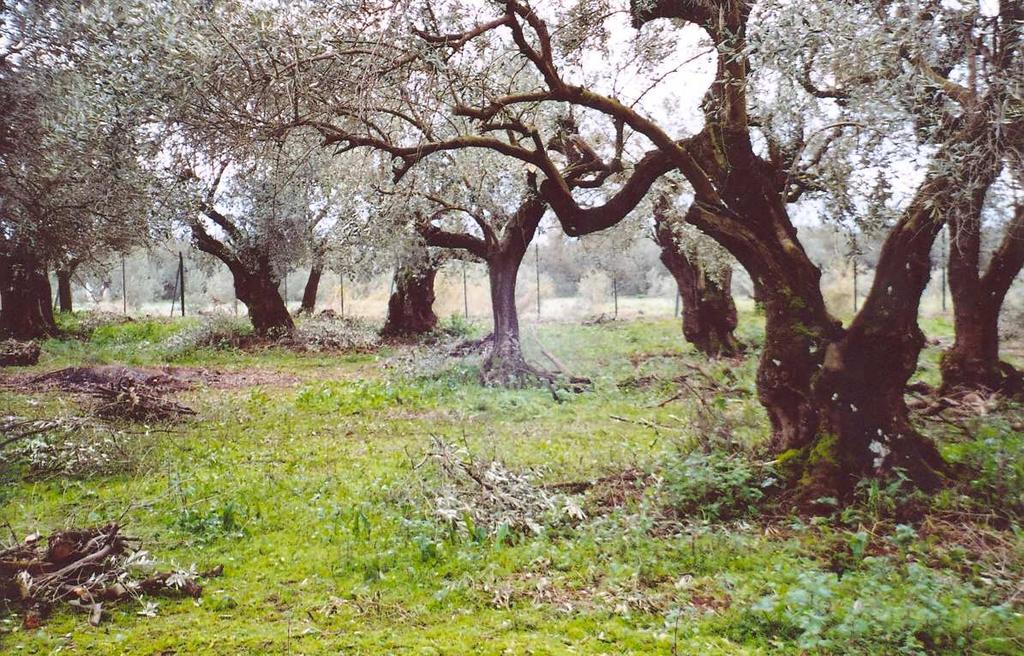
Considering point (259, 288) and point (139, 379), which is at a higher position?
point (259, 288)

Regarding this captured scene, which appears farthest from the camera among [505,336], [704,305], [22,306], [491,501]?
[22,306]

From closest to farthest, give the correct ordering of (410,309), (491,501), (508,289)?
1. (491,501)
2. (508,289)
3. (410,309)

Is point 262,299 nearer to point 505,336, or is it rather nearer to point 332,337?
point 332,337

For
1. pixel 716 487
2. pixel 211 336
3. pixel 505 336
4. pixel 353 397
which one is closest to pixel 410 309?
pixel 211 336

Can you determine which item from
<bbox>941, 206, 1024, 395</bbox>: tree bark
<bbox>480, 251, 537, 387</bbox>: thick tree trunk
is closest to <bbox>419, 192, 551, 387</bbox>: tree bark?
<bbox>480, 251, 537, 387</bbox>: thick tree trunk

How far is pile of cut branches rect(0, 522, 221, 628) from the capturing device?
4.34 metres

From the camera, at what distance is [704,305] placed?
16.7 metres

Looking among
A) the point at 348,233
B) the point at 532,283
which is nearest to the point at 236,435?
the point at 348,233

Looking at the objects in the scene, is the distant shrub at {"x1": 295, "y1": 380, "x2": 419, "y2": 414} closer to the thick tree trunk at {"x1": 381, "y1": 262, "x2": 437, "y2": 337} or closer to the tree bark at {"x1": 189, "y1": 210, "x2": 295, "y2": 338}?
the tree bark at {"x1": 189, "y1": 210, "x2": 295, "y2": 338}

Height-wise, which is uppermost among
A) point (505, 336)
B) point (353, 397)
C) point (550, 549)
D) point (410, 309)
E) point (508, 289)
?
point (508, 289)

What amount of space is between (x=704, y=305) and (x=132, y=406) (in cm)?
1197

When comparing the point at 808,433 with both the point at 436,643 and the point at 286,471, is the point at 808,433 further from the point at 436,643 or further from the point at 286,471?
the point at 286,471

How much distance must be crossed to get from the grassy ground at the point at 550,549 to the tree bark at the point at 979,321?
1951 millimetres

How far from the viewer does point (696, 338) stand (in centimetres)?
1702
